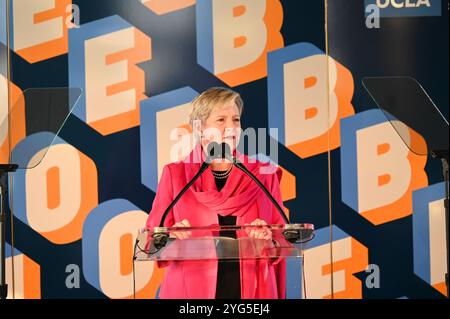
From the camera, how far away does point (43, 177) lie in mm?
4203

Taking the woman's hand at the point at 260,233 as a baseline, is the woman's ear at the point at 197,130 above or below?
above

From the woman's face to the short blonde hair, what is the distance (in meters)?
0.02

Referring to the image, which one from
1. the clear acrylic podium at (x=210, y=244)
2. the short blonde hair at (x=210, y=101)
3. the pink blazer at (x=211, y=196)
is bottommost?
the clear acrylic podium at (x=210, y=244)

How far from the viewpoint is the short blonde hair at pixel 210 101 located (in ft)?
13.7

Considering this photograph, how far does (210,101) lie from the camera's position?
4.20 m

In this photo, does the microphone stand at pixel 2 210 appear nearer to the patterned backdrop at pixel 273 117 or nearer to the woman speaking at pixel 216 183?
the patterned backdrop at pixel 273 117

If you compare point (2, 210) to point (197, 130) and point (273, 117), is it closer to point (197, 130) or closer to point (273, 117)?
point (197, 130)

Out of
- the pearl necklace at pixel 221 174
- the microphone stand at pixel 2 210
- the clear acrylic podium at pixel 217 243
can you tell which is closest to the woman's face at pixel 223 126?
the pearl necklace at pixel 221 174

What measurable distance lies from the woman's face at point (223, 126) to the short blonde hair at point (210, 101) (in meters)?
0.02

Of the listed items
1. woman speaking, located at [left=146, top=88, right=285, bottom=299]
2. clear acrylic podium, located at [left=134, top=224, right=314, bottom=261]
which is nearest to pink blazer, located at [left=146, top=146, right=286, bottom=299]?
woman speaking, located at [left=146, top=88, right=285, bottom=299]

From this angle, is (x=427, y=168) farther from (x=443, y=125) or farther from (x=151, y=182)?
(x=151, y=182)

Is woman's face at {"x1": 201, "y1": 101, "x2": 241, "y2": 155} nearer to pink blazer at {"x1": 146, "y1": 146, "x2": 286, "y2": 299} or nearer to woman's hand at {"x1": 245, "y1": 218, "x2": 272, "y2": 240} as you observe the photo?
pink blazer at {"x1": 146, "y1": 146, "x2": 286, "y2": 299}

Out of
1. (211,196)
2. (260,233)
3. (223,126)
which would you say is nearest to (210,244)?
(260,233)
